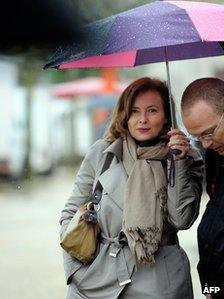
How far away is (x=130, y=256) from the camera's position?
113 inches

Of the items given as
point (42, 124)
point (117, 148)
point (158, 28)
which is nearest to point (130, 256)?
point (117, 148)

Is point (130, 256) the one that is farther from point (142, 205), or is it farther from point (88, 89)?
point (88, 89)

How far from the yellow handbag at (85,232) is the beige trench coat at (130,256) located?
0.03 meters

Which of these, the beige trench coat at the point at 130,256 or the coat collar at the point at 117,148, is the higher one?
the coat collar at the point at 117,148

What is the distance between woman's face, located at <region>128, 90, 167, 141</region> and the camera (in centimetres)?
290

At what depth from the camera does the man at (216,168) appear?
2.45 m

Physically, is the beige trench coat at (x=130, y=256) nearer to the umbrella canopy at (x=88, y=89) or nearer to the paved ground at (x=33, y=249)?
the paved ground at (x=33, y=249)

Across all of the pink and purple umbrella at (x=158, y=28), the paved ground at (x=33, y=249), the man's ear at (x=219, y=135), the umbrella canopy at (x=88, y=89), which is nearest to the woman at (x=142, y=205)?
the pink and purple umbrella at (x=158, y=28)

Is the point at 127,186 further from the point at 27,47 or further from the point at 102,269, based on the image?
the point at 27,47

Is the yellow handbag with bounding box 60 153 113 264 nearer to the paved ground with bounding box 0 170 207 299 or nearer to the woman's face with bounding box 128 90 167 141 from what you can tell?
the woman's face with bounding box 128 90 167 141

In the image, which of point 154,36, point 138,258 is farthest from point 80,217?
point 154,36

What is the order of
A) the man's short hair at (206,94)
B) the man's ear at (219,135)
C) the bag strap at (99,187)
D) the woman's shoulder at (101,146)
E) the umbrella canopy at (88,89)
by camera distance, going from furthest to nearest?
the umbrella canopy at (88,89) < the woman's shoulder at (101,146) < the bag strap at (99,187) < the man's short hair at (206,94) < the man's ear at (219,135)

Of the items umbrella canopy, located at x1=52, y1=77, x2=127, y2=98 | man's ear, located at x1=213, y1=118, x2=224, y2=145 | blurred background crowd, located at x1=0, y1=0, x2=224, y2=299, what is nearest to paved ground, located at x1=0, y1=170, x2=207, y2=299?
blurred background crowd, located at x1=0, y1=0, x2=224, y2=299

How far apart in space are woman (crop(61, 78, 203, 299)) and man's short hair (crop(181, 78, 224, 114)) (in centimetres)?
17
